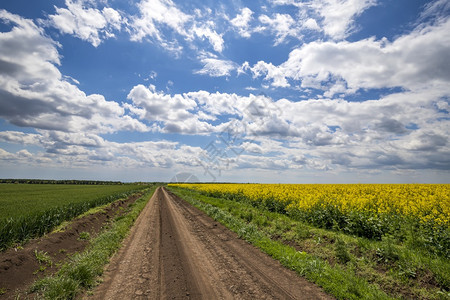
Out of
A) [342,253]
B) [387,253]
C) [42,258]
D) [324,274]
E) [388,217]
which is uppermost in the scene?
[388,217]

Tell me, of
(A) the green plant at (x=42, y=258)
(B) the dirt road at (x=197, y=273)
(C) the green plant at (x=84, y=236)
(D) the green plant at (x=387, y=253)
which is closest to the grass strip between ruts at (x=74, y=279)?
(B) the dirt road at (x=197, y=273)

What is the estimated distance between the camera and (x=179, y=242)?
10.2 metres

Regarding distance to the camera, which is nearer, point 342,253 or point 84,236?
point 342,253

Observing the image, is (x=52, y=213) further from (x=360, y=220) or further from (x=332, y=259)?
(x=360, y=220)

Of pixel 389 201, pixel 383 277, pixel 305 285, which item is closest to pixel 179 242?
pixel 305 285

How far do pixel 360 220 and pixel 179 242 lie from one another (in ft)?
26.9

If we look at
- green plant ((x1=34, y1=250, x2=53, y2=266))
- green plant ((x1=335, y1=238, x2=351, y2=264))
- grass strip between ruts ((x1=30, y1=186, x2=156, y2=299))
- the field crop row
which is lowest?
green plant ((x1=34, y1=250, x2=53, y2=266))

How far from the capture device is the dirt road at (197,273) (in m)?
5.45

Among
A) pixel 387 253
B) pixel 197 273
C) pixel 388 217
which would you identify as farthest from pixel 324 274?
pixel 388 217

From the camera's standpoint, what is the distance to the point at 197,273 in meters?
6.61

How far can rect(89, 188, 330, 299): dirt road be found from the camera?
17.9ft

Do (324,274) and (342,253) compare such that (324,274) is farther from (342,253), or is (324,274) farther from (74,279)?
(74,279)

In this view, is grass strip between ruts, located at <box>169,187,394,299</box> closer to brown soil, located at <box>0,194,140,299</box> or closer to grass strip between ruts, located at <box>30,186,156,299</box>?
grass strip between ruts, located at <box>30,186,156,299</box>

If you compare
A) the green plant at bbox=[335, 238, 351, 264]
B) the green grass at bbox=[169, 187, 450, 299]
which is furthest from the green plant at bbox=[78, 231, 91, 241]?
the green plant at bbox=[335, 238, 351, 264]
